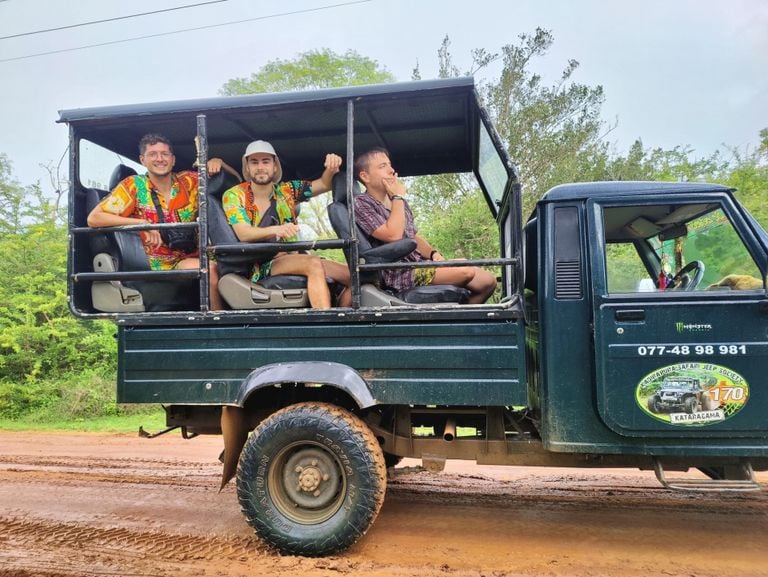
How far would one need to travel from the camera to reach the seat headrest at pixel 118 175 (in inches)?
149

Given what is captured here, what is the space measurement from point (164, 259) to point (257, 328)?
3.40 ft

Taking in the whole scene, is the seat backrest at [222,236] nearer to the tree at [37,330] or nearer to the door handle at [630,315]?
the door handle at [630,315]

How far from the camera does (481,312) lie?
3006 millimetres

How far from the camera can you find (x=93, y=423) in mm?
8344

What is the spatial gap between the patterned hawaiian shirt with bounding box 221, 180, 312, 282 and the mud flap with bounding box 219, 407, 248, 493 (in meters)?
0.86

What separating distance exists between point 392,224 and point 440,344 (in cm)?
83

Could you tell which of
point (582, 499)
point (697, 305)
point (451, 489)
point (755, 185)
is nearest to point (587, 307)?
point (697, 305)

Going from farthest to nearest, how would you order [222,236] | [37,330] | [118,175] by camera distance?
1. [37,330]
2. [118,175]
3. [222,236]

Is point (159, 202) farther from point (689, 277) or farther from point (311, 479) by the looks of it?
point (689, 277)

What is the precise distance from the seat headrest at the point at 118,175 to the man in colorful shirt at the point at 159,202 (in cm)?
23

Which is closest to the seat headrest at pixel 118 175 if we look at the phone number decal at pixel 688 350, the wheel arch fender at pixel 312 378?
the wheel arch fender at pixel 312 378

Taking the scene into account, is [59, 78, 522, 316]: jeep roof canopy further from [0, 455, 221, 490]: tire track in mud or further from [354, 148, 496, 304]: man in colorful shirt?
[0, 455, 221, 490]: tire track in mud

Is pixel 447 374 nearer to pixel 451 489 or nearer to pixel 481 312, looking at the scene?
pixel 481 312

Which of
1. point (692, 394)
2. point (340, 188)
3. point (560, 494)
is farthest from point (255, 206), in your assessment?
point (560, 494)
